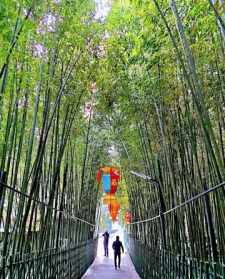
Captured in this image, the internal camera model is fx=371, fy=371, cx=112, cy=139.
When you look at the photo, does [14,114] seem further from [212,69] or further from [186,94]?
[212,69]

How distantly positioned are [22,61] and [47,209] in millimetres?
1818

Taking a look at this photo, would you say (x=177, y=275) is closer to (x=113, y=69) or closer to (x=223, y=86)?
(x=223, y=86)

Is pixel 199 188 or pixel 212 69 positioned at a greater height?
pixel 212 69

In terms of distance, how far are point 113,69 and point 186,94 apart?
1.81 metres

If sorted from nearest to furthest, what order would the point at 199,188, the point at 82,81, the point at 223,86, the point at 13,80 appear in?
the point at 13,80, the point at 223,86, the point at 199,188, the point at 82,81

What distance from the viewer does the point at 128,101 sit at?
5.84 metres

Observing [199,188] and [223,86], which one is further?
[199,188]

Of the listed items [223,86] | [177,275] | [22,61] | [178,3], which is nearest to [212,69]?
[223,86]

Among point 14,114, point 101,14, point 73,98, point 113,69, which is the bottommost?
point 14,114

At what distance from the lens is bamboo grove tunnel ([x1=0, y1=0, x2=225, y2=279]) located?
288cm

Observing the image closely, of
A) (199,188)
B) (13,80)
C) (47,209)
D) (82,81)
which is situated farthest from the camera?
(82,81)

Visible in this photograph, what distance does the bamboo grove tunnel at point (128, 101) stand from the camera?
288 centimetres

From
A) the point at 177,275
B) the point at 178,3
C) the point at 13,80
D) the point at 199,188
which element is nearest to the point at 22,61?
the point at 13,80

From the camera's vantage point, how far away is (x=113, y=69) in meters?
5.62
